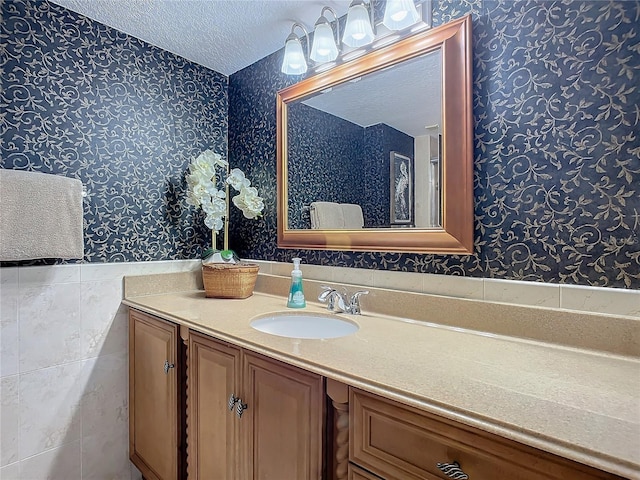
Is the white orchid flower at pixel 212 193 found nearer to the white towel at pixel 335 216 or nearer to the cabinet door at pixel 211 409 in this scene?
the white towel at pixel 335 216

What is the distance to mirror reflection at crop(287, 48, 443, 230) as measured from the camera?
4.03 ft

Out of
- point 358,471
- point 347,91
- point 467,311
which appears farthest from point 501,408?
point 347,91

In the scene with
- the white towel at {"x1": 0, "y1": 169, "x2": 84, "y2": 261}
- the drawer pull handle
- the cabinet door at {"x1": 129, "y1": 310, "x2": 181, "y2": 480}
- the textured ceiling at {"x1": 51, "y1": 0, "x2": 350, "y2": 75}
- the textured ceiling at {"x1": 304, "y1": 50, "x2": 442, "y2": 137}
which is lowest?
the cabinet door at {"x1": 129, "y1": 310, "x2": 181, "y2": 480}

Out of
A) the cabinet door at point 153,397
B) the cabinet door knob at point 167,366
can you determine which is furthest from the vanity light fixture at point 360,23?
the cabinet door knob at point 167,366

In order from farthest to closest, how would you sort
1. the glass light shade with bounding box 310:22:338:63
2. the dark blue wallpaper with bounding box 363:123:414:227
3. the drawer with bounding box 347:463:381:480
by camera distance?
the glass light shade with bounding box 310:22:338:63
the dark blue wallpaper with bounding box 363:123:414:227
the drawer with bounding box 347:463:381:480

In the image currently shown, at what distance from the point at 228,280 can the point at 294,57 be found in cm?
108

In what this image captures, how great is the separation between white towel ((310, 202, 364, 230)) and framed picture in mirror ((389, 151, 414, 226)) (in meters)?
0.17

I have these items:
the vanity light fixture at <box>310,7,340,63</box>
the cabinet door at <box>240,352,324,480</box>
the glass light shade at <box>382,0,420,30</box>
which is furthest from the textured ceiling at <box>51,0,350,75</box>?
the cabinet door at <box>240,352,324,480</box>

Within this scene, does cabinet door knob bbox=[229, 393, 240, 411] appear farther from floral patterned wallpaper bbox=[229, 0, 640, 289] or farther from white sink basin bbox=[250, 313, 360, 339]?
floral patterned wallpaper bbox=[229, 0, 640, 289]

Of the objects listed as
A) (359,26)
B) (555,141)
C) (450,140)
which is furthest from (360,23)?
(555,141)

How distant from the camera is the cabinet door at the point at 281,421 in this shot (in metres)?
0.87

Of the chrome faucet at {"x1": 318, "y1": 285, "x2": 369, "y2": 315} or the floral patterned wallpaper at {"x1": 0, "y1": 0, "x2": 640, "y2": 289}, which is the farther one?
the chrome faucet at {"x1": 318, "y1": 285, "x2": 369, "y2": 315}

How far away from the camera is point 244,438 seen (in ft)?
3.46

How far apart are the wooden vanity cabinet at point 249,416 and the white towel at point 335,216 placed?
0.68 m
